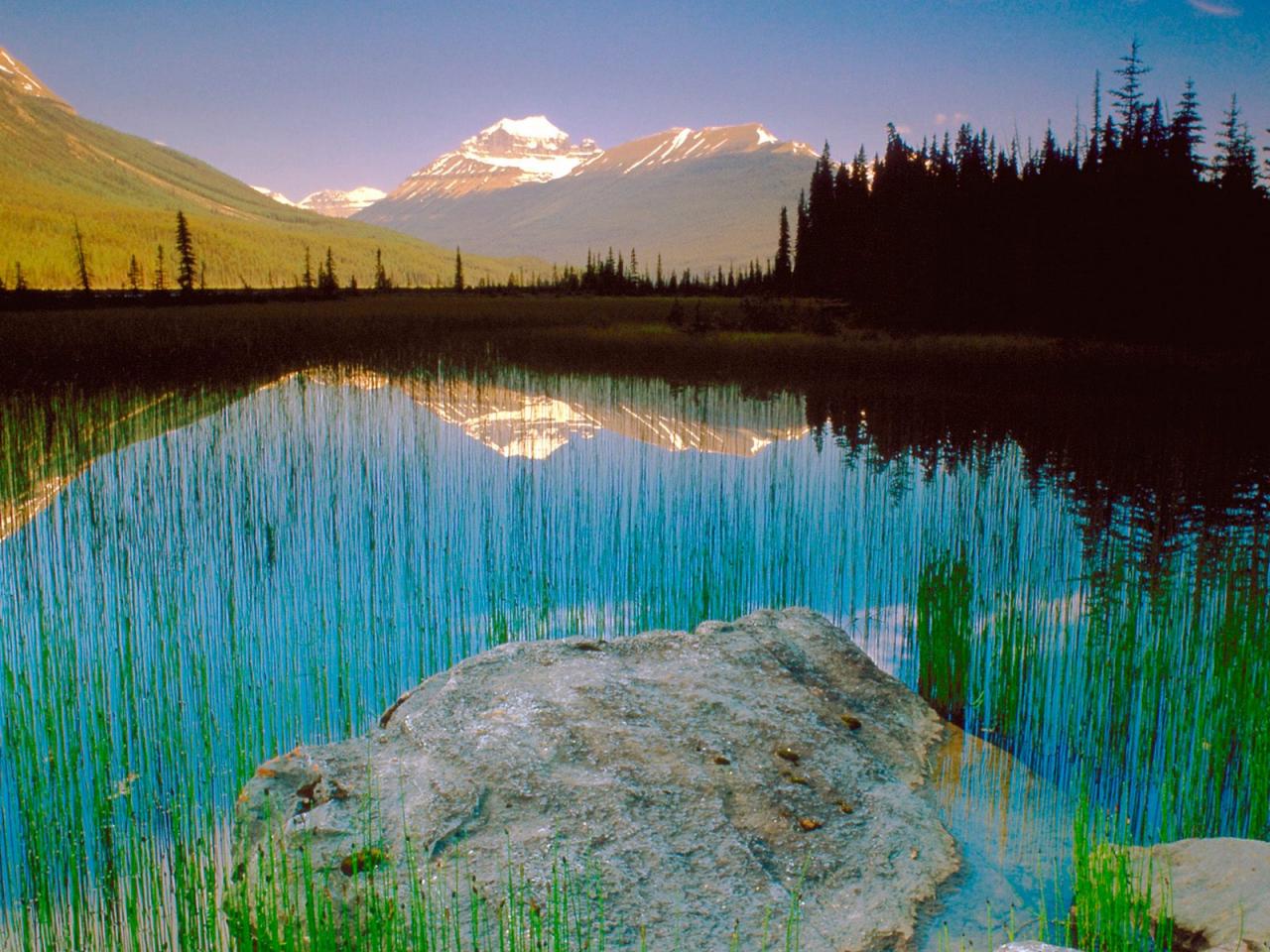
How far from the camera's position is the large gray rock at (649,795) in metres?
3.54

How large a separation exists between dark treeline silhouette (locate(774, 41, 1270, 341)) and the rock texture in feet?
86.6

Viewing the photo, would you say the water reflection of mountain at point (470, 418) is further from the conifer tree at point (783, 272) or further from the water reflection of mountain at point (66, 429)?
the conifer tree at point (783, 272)

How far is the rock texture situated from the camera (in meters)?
3.10

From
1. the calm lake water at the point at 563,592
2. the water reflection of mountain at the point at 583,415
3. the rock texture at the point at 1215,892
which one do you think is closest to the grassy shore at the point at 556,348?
the water reflection of mountain at the point at 583,415

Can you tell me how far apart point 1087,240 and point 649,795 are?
29.1 meters

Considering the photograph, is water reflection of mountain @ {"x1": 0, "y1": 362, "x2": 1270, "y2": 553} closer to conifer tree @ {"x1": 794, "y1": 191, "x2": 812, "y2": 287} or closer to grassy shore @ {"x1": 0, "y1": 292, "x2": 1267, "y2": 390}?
grassy shore @ {"x1": 0, "y1": 292, "x2": 1267, "y2": 390}

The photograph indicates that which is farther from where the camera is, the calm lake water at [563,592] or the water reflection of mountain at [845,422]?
the water reflection of mountain at [845,422]

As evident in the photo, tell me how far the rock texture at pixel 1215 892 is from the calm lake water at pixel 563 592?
305mm

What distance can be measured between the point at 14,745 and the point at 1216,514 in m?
10.2

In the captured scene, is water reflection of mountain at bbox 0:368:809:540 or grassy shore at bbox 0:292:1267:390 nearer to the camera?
water reflection of mountain at bbox 0:368:809:540

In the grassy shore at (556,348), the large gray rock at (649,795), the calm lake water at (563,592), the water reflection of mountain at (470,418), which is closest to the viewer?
the large gray rock at (649,795)

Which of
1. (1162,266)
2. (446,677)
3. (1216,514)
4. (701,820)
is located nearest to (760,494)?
(1216,514)

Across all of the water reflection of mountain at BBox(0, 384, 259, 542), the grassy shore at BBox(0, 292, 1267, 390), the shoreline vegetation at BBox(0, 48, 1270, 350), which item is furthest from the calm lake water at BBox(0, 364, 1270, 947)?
the shoreline vegetation at BBox(0, 48, 1270, 350)

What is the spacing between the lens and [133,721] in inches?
191
